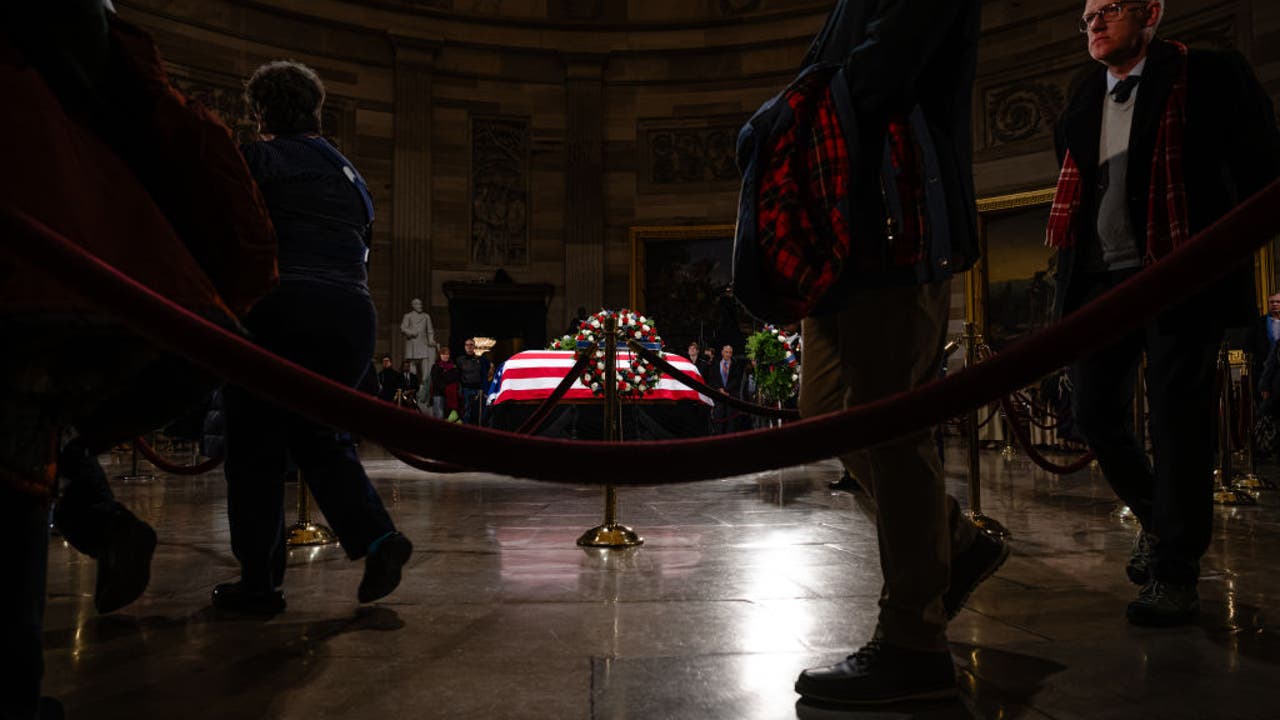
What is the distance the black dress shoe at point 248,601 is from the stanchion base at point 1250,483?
20.4 feet

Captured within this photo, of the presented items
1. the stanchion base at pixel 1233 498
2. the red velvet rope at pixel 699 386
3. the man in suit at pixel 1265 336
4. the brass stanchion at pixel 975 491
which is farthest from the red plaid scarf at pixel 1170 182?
the man in suit at pixel 1265 336

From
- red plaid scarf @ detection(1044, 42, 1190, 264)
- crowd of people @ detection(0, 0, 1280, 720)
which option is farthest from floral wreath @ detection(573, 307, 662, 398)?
red plaid scarf @ detection(1044, 42, 1190, 264)

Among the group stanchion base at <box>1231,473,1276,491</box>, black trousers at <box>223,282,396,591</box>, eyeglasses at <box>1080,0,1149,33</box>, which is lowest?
stanchion base at <box>1231,473,1276,491</box>

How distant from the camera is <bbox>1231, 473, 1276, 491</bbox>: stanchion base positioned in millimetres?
6072

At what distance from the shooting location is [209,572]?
3.26 meters

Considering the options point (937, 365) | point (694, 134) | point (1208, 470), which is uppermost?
point (694, 134)

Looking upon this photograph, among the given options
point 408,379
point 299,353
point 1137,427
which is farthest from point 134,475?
point 408,379

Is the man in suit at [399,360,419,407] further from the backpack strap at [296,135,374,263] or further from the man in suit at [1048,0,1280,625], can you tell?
the man in suit at [1048,0,1280,625]

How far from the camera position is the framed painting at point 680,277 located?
18203 millimetres

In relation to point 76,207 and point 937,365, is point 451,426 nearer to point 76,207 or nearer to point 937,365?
point 76,207

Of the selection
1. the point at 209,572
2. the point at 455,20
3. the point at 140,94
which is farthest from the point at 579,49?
the point at 140,94

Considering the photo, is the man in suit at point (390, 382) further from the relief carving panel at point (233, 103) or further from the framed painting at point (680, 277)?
the framed painting at point (680, 277)

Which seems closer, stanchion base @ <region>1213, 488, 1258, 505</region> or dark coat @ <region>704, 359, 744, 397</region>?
stanchion base @ <region>1213, 488, 1258, 505</region>

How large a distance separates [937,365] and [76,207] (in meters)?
1.68
